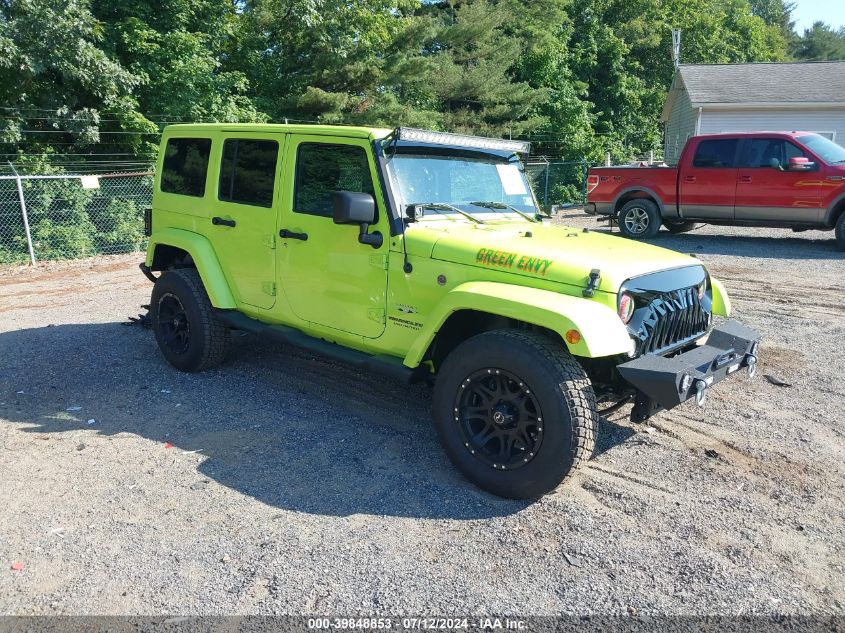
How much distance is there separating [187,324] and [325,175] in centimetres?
202

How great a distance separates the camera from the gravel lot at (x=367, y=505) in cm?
304

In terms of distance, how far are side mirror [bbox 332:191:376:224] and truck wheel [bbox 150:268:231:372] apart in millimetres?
2041

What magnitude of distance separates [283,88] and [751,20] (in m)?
40.3

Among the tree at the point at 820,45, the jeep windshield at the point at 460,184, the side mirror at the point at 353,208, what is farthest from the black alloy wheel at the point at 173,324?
the tree at the point at 820,45

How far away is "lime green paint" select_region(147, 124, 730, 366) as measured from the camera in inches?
146

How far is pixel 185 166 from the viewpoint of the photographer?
588 cm

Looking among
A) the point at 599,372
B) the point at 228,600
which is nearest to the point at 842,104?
the point at 599,372

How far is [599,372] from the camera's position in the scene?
Answer: 4062 mm

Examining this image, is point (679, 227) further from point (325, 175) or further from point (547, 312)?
point (547, 312)

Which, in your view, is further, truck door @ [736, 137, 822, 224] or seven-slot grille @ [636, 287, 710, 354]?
truck door @ [736, 137, 822, 224]

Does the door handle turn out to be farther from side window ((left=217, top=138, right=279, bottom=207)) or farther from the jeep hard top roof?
the jeep hard top roof

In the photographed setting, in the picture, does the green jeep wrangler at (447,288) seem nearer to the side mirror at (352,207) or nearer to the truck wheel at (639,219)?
the side mirror at (352,207)

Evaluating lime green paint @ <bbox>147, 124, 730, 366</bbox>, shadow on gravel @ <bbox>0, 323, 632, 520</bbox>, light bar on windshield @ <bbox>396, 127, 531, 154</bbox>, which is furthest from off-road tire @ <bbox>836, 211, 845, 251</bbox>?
shadow on gravel @ <bbox>0, 323, 632, 520</bbox>

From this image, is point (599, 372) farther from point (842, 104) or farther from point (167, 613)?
point (842, 104)
